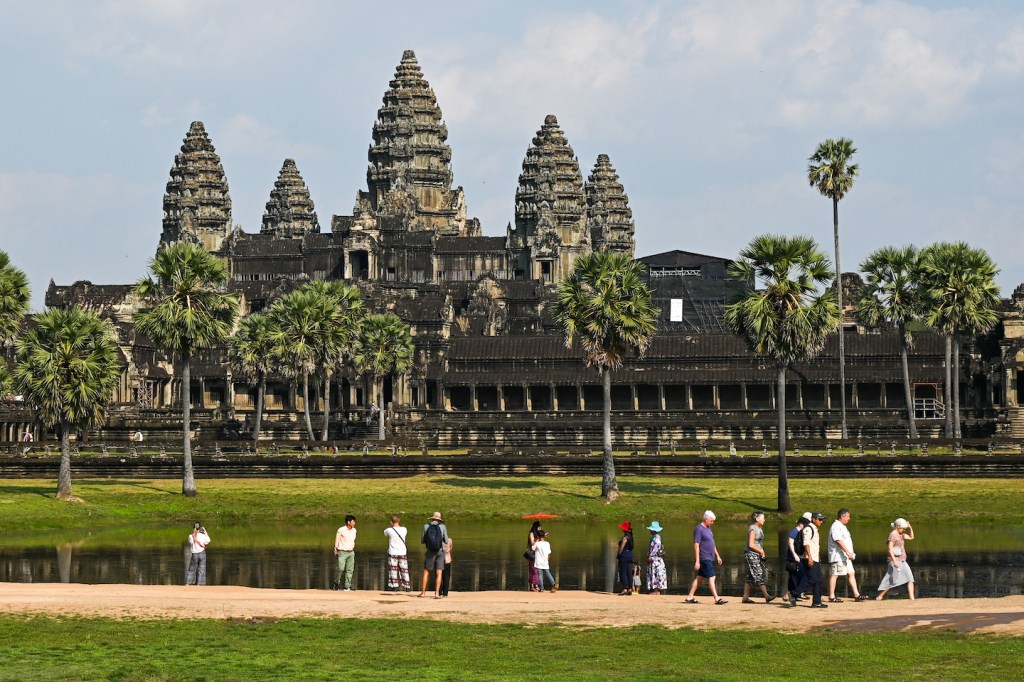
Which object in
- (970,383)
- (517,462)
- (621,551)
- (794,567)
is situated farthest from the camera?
(970,383)

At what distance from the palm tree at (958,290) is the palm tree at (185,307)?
38109mm

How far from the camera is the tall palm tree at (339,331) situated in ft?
322

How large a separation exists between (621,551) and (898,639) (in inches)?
336

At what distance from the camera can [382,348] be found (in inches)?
4210

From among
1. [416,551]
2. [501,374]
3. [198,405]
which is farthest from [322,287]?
[416,551]

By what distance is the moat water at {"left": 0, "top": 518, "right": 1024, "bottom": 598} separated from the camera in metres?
39.3

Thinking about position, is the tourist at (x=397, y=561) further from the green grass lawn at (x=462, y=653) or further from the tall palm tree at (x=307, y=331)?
the tall palm tree at (x=307, y=331)

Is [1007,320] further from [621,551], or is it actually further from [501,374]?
[621,551]

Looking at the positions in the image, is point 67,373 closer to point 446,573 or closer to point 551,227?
point 446,573

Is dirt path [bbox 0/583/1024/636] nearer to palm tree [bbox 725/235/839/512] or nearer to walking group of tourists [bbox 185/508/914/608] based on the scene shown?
walking group of tourists [bbox 185/508/914/608]

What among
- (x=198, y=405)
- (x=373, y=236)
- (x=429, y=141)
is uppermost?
(x=429, y=141)

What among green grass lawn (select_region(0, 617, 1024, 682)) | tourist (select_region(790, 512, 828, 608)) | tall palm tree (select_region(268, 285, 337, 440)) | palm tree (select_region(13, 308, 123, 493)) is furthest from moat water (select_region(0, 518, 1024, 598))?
tall palm tree (select_region(268, 285, 337, 440))

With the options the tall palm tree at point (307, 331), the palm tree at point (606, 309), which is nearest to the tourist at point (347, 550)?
the palm tree at point (606, 309)

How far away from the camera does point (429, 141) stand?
195125 mm
